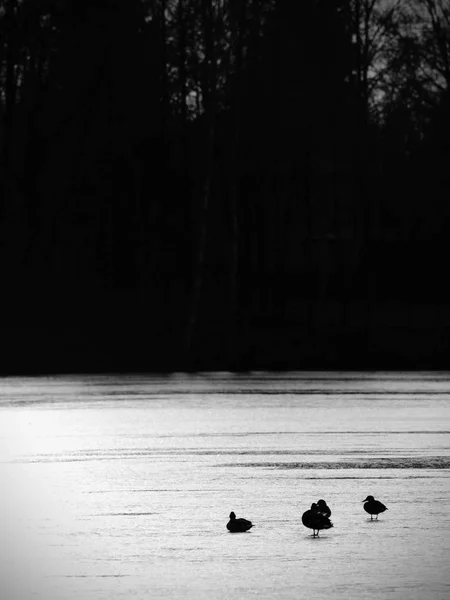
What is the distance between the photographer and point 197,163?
55.8m

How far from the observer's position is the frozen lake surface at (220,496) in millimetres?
11977

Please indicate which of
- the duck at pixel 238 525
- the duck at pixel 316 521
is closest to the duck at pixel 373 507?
the duck at pixel 316 521

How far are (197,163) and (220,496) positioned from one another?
39.5 meters

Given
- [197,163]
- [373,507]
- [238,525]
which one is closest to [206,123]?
[197,163]

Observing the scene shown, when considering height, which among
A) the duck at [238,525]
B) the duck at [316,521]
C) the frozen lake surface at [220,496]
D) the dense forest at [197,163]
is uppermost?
the dense forest at [197,163]

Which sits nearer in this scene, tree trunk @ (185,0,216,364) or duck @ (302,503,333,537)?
duck @ (302,503,333,537)

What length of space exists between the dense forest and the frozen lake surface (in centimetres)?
1560

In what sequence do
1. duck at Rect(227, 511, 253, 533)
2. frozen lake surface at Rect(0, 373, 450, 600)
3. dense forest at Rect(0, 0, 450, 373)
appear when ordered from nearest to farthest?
frozen lake surface at Rect(0, 373, 450, 600) → duck at Rect(227, 511, 253, 533) → dense forest at Rect(0, 0, 450, 373)

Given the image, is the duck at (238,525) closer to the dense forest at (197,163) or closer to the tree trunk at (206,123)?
the dense forest at (197,163)

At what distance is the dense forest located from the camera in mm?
48812

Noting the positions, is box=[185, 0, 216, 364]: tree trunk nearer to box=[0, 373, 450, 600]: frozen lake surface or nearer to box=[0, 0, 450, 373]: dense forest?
box=[0, 0, 450, 373]: dense forest

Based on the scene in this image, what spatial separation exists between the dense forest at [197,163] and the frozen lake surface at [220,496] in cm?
1560

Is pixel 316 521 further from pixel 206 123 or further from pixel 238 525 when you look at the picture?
pixel 206 123

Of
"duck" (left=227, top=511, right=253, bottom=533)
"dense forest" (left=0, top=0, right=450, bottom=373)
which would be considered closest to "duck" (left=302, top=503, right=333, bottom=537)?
"duck" (left=227, top=511, right=253, bottom=533)
